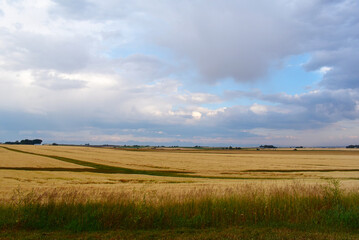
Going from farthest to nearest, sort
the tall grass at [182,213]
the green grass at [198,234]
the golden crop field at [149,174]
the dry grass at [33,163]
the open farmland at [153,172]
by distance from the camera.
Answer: the dry grass at [33,163] → the open farmland at [153,172] → the golden crop field at [149,174] → the tall grass at [182,213] → the green grass at [198,234]

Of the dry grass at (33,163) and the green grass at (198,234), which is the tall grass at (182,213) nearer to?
the green grass at (198,234)

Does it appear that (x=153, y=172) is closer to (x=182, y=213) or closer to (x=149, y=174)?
(x=149, y=174)

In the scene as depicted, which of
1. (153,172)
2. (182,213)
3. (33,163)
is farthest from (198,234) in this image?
(33,163)

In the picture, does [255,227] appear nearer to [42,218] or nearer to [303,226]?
[303,226]

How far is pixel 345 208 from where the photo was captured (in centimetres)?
928

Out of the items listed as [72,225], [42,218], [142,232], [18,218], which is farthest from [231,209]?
[18,218]

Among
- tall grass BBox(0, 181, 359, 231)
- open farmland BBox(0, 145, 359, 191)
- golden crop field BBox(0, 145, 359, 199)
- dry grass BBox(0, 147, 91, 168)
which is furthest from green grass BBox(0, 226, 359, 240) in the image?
dry grass BBox(0, 147, 91, 168)

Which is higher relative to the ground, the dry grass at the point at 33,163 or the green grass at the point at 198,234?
the green grass at the point at 198,234

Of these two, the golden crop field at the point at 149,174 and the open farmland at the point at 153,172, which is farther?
the open farmland at the point at 153,172

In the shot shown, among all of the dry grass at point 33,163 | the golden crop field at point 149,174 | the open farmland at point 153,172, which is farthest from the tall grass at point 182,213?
the dry grass at point 33,163

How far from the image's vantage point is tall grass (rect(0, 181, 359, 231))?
26.1 feet

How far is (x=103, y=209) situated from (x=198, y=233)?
3281 millimetres

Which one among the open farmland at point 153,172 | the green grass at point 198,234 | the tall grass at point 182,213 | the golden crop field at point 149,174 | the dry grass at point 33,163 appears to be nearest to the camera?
the green grass at point 198,234

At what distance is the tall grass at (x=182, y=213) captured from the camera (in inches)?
313
